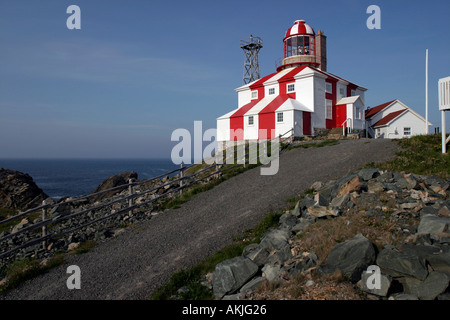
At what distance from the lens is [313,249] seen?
6945 mm

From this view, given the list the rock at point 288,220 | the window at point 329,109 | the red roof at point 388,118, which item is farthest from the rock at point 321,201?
the red roof at point 388,118

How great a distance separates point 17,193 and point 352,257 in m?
26.9

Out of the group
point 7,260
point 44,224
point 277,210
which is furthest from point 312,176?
point 7,260

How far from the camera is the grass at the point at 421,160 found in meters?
12.4

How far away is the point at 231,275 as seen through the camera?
6.69m

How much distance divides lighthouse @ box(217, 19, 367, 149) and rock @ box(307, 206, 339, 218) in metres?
18.1

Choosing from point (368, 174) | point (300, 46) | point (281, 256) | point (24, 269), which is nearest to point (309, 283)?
point (281, 256)

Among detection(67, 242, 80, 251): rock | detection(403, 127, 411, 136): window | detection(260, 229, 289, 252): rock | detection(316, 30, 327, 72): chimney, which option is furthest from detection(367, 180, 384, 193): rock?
detection(316, 30, 327, 72): chimney

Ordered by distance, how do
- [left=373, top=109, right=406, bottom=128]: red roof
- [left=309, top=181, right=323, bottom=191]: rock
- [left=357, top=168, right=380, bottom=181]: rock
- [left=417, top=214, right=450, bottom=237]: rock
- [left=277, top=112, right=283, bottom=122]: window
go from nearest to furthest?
[left=417, top=214, right=450, bottom=237]: rock, [left=357, top=168, right=380, bottom=181]: rock, [left=309, top=181, right=323, bottom=191]: rock, [left=277, top=112, right=283, bottom=122]: window, [left=373, top=109, right=406, bottom=128]: red roof

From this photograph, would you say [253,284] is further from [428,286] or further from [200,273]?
[428,286]

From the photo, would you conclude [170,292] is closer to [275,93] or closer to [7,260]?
[7,260]

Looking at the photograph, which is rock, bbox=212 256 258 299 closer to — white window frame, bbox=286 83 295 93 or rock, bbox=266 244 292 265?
rock, bbox=266 244 292 265

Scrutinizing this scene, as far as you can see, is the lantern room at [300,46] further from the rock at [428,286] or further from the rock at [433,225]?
the rock at [428,286]

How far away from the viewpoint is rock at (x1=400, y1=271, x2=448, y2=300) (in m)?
5.05
